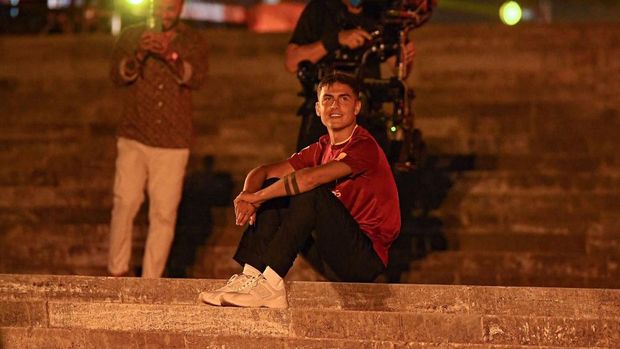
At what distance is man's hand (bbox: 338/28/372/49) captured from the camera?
6.59 metres

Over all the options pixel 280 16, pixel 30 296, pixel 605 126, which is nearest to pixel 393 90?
pixel 30 296

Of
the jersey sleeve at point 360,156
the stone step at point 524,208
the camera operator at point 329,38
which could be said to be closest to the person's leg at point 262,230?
the jersey sleeve at point 360,156

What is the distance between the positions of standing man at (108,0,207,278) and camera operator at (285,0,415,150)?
2.15 ft

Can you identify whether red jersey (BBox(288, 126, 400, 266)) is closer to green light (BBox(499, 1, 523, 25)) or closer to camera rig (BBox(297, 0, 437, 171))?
camera rig (BBox(297, 0, 437, 171))

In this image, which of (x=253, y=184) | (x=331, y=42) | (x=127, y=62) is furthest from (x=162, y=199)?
(x=253, y=184)

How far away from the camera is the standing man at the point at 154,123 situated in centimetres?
693

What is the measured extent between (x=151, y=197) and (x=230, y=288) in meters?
2.00

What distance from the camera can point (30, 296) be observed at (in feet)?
18.4

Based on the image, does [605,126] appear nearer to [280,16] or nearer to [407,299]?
[407,299]

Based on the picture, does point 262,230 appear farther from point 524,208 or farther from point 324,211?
point 524,208

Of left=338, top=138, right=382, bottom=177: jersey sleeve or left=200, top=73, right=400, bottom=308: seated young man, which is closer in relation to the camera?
left=200, top=73, right=400, bottom=308: seated young man

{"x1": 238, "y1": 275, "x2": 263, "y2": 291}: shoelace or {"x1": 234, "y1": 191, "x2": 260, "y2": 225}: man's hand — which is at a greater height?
{"x1": 234, "y1": 191, "x2": 260, "y2": 225}: man's hand

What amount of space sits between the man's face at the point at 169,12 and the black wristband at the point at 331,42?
911 millimetres

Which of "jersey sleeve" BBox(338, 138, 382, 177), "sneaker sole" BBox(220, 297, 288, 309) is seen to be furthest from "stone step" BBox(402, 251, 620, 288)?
"sneaker sole" BBox(220, 297, 288, 309)
